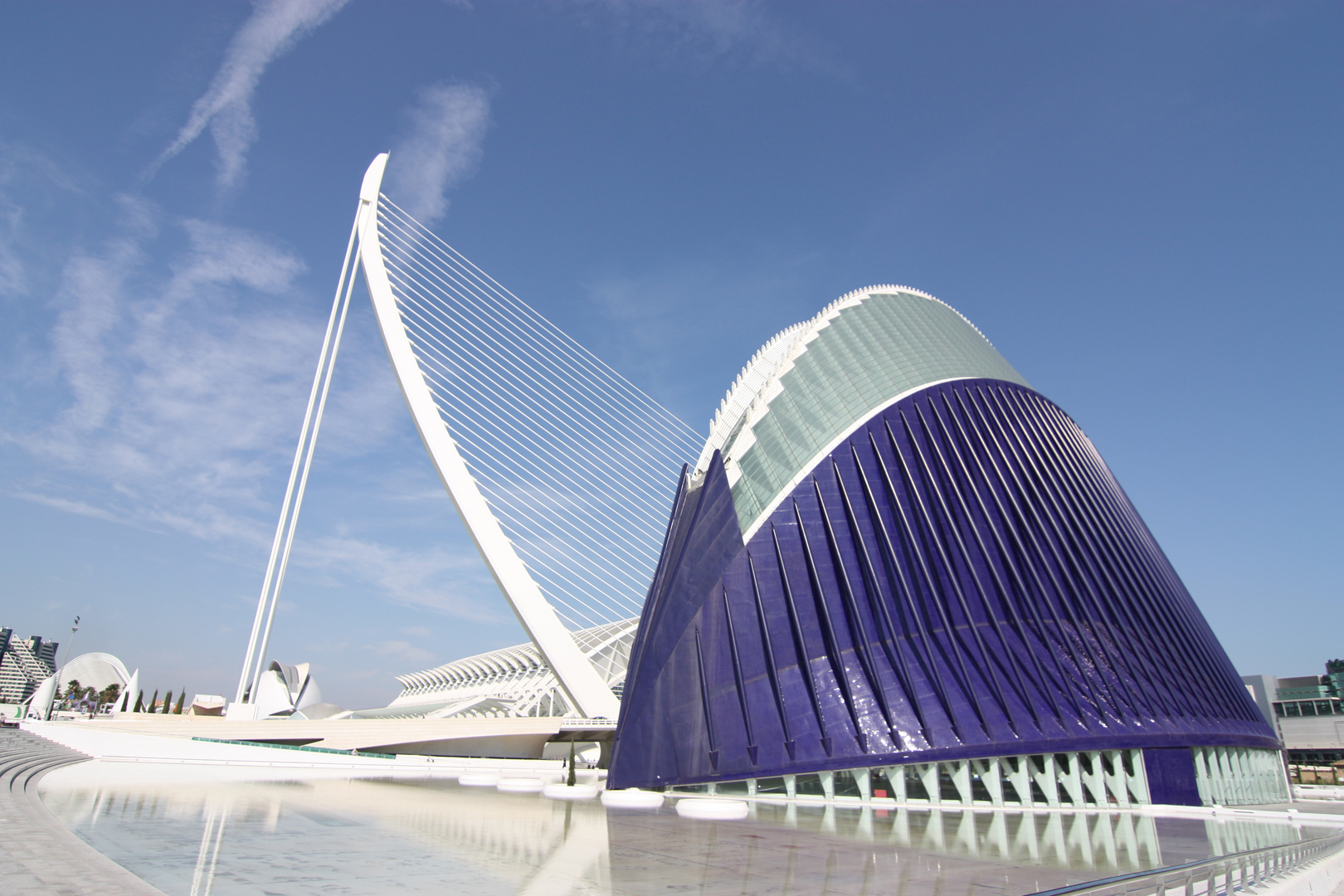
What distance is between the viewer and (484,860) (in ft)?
25.2

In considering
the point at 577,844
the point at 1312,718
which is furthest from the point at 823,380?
the point at 1312,718

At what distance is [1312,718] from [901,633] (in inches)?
2547

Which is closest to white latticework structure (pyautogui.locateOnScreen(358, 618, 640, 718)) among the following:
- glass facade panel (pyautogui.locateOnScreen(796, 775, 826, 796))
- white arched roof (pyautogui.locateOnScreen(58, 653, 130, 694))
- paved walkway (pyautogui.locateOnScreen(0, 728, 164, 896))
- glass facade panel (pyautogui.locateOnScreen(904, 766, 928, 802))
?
glass facade panel (pyautogui.locateOnScreen(796, 775, 826, 796))

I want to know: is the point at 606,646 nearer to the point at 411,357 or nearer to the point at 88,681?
the point at 411,357

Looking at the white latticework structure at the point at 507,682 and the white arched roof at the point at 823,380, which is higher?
the white arched roof at the point at 823,380

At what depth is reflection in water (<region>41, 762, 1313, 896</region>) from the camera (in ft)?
22.0

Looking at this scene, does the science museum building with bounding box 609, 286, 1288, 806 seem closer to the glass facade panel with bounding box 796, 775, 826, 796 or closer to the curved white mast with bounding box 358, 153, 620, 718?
the glass facade panel with bounding box 796, 775, 826, 796

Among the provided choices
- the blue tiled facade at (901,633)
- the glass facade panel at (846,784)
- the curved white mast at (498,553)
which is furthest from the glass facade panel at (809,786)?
the curved white mast at (498,553)

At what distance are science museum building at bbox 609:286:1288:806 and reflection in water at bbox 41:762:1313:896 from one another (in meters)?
1.61

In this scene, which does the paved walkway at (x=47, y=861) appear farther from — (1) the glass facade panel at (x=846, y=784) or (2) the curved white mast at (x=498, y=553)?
(1) the glass facade panel at (x=846, y=784)

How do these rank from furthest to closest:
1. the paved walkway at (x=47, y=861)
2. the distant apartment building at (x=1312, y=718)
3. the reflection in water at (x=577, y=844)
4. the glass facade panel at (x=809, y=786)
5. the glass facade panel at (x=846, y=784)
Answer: the distant apartment building at (x=1312, y=718) → the glass facade panel at (x=809, y=786) → the glass facade panel at (x=846, y=784) → the reflection in water at (x=577, y=844) → the paved walkway at (x=47, y=861)

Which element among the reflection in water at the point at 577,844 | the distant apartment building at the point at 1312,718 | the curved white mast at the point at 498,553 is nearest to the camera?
the reflection in water at the point at 577,844

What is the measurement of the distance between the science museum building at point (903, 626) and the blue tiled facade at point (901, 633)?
6cm

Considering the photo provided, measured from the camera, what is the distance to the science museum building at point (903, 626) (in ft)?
55.3
